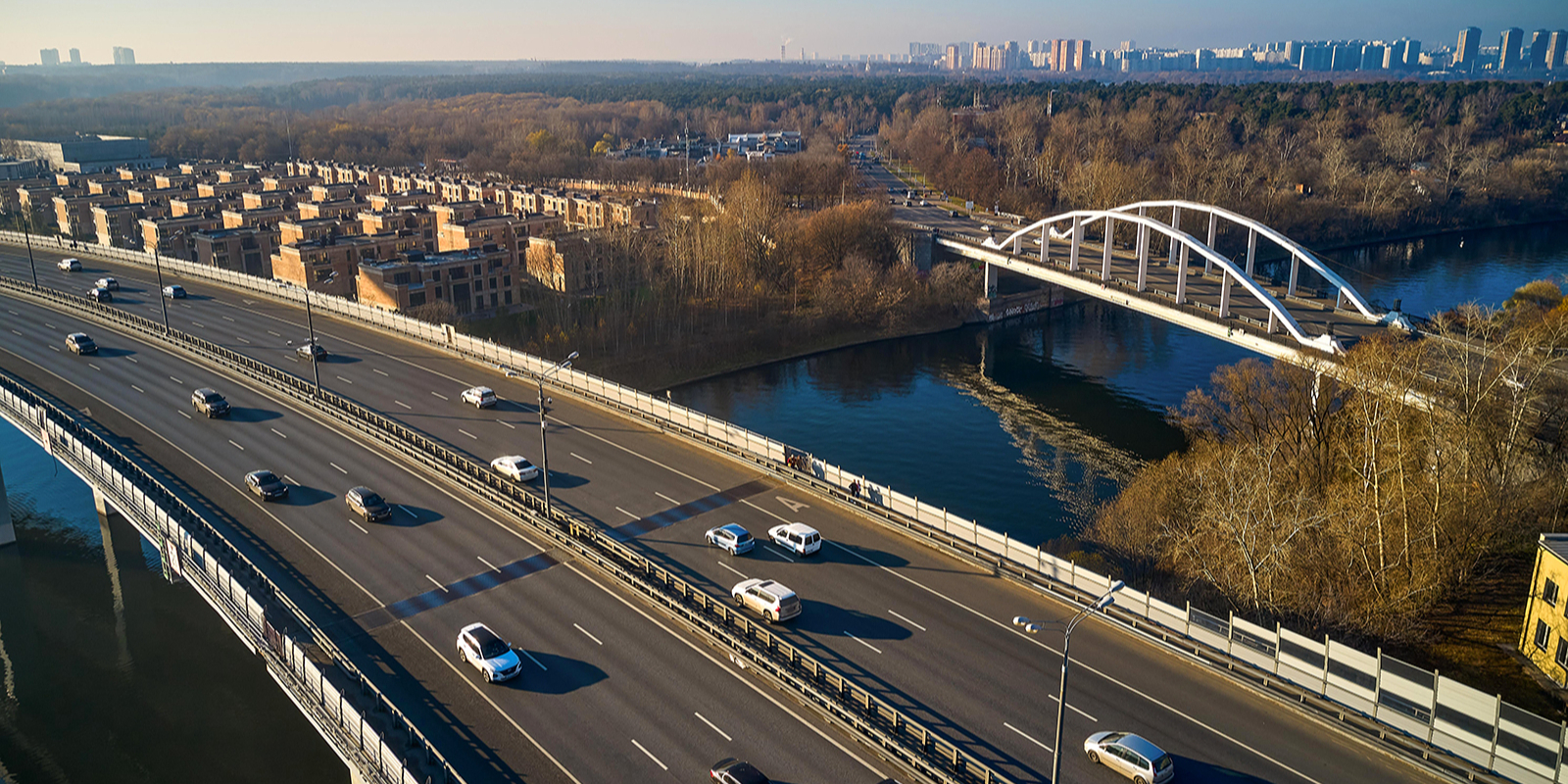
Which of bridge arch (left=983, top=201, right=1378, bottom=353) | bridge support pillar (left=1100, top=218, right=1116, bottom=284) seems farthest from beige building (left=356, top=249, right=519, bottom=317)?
bridge support pillar (left=1100, top=218, right=1116, bottom=284)

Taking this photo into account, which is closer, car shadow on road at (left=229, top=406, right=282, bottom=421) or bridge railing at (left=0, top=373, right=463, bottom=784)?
bridge railing at (left=0, top=373, right=463, bottom=784)

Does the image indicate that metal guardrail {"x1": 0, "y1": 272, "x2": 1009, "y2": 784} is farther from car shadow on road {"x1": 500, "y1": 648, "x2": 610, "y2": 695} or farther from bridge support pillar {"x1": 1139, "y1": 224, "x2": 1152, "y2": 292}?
bridge support pillar {"x1": 1139, "y1": 224, "x2": 1152, "y2": 292}

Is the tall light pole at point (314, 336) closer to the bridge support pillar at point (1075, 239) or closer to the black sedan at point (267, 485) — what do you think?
the black sedan at point (267, 485)

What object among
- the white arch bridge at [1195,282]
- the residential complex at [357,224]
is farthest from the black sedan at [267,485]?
the white arch bridge at [1195,282]

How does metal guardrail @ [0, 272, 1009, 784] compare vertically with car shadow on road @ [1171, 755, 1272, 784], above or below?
above

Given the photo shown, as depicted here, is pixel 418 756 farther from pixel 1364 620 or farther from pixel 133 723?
pixel 1364 620

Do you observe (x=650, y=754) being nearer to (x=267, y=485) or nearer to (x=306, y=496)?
(x=306, y=496)

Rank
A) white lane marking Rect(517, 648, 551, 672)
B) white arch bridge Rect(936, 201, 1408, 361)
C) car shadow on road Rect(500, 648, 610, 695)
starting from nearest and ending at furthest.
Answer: car shadow on road Rect(500, 648, 610, 695) → white lane marking Rect(517, 648, 551, 672) → white arch bridge Rect(936, 201, 1408, 361)

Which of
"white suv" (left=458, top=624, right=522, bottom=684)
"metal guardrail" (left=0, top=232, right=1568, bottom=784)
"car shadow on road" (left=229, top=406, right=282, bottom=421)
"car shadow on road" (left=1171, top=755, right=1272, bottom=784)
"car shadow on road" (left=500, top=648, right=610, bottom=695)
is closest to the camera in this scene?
"metal guardrail" (left=0, top=232, right=1568, bottom=784)
